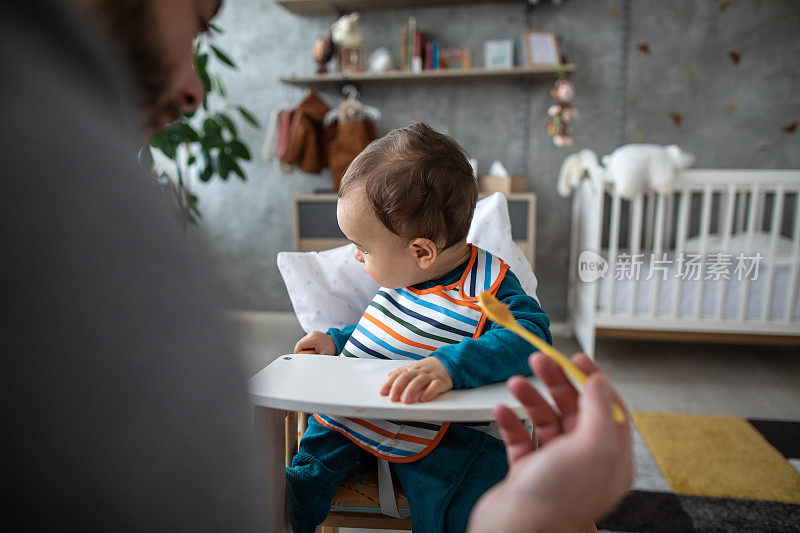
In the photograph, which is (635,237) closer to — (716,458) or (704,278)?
(704,278)

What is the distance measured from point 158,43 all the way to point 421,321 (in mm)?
616

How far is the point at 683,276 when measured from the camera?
2326 mm

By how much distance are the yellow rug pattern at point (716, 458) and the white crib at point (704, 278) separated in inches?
22.6

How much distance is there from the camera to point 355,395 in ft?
2.03

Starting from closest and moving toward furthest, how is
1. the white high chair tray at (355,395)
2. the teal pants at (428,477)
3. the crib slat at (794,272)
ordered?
the white high chair tray at (355,395) → the teal pants at (428,477) → the crib slat at (794,272)

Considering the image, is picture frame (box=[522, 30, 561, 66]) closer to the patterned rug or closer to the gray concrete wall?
the gray concrete wall

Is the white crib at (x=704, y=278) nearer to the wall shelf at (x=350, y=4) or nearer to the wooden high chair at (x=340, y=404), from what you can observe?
the wall shelf at (x=350, y=4)

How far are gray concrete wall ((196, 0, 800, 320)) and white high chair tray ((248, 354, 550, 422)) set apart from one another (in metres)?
2.48

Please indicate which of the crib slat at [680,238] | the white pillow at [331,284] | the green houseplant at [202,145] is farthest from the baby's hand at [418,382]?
the crib slat at [680,238]

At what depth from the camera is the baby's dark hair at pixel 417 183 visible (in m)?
0.84

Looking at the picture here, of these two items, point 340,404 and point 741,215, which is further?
point 741,215

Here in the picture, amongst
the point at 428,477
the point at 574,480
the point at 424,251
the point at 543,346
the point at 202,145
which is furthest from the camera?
the point at 202,145

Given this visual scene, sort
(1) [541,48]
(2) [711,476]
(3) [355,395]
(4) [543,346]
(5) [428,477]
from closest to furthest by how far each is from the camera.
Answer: (4) [543,346], (3) [355,395], (5) [428,477], (2) [711,476], (1) [541,48]

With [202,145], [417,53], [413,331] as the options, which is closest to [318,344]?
[413,331]
